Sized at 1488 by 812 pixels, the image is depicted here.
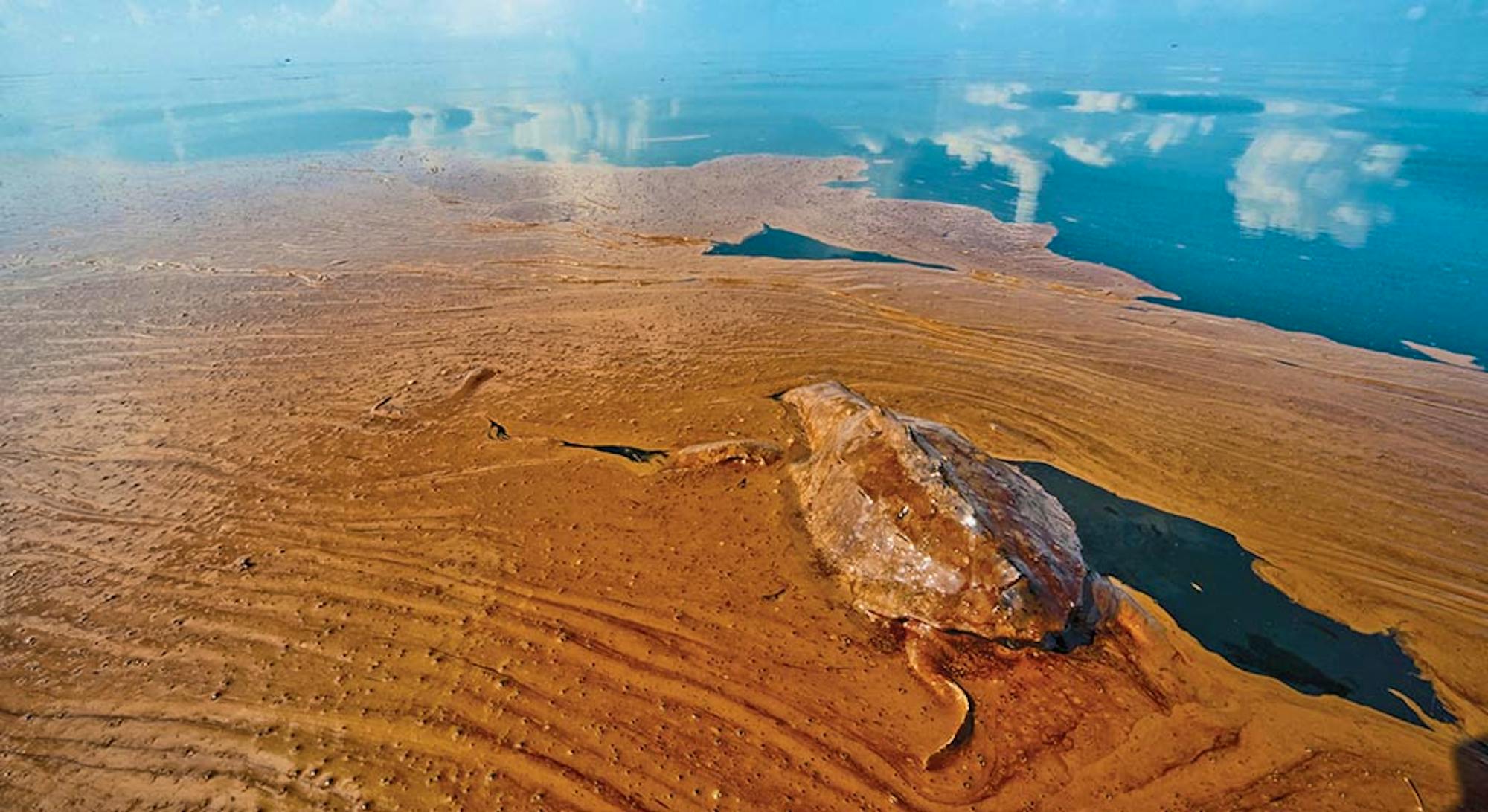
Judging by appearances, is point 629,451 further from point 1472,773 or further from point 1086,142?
point 1086,142

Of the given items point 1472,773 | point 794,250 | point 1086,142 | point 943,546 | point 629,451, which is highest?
point 1086,142

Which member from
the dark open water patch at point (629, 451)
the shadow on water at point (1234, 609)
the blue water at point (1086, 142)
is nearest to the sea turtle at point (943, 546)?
the shadow on water at point (1234, 609)

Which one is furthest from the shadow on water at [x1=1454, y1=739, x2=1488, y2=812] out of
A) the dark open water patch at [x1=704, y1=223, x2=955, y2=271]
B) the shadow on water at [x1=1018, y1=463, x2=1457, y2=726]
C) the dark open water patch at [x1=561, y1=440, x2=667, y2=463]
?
the dark open water patch at [x1=704, y1=223, x2=955, y2=271]

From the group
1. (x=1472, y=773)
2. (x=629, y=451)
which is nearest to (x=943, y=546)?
(x=1472, y=773)

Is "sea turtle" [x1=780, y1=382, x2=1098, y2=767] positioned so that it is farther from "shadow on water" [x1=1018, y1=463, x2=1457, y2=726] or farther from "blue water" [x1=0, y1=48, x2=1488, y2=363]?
"blue water" [x1=0, y1=48, x2=1488, y2=363]

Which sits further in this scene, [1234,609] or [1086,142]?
[1086,142]

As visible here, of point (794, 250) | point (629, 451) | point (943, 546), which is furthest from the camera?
point (794, 250)

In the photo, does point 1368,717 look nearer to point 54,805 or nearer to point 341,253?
point 54,805

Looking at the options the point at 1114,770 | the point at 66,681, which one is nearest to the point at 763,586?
the point at 1114,770
